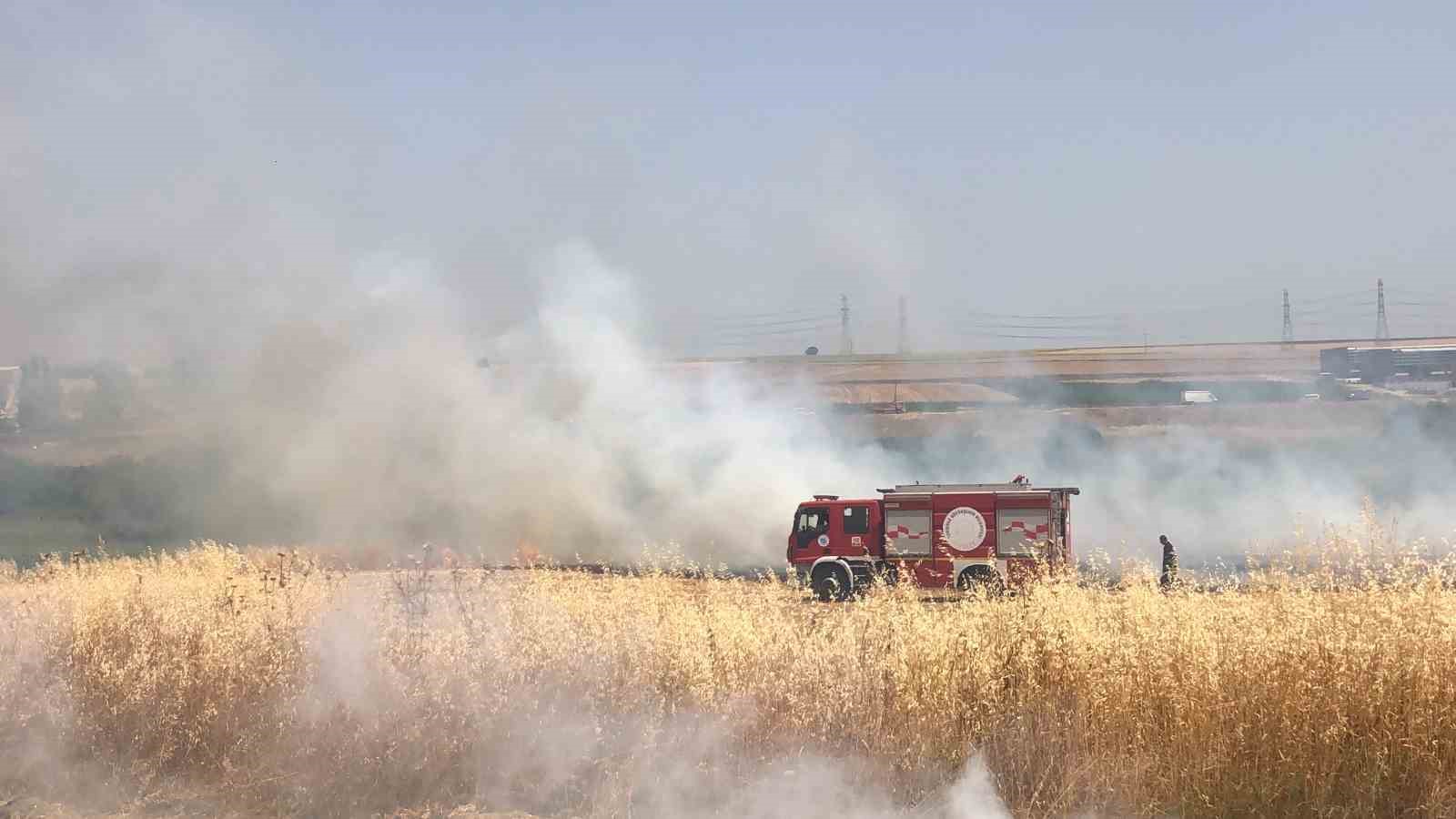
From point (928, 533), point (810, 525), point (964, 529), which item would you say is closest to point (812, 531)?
point (810, 525)

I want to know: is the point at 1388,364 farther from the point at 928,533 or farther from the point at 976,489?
the point at 928,533

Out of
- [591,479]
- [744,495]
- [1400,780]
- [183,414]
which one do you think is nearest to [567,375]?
[591,479]

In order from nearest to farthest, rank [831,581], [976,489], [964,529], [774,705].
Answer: [774,705] → [964,529] → [831,581] → [976,489]

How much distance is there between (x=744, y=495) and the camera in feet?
115

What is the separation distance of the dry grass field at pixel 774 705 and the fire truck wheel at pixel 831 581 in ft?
52.4

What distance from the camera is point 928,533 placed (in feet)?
88.3

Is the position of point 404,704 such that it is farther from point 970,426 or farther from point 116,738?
point 970,426

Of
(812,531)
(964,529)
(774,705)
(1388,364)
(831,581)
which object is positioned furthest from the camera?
(1388,364)

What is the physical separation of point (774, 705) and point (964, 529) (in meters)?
18.5

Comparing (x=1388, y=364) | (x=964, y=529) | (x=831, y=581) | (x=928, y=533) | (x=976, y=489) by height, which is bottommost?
(x=831, y=581)

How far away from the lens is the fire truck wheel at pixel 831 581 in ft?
87.4

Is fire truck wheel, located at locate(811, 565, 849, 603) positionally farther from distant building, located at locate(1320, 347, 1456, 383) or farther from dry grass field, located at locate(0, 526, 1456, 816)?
distant building, located at locate(1320, 347, 1456, 383)

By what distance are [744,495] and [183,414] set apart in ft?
55.1

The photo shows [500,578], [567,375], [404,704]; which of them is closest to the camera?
[404,704]
